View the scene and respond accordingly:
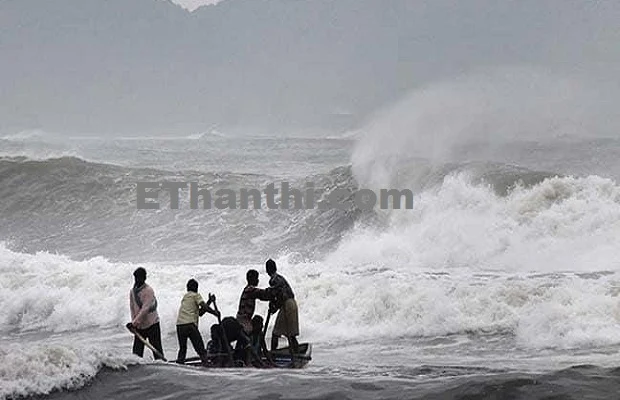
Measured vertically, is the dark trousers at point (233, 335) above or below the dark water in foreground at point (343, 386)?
above

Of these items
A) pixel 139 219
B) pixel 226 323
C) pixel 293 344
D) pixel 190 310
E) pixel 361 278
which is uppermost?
pixel 139 219

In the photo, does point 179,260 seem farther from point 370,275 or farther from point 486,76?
point 486,76

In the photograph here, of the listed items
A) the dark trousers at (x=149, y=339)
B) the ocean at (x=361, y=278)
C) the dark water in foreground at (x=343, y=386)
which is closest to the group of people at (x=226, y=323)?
the dark trousers at (x=149, y=339)

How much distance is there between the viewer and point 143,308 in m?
10.9

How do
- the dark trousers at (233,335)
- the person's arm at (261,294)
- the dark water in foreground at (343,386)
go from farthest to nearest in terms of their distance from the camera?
the person's arm at (261,294) < the dark trousers at (233,335) < the dark water in foreground at (343,386)

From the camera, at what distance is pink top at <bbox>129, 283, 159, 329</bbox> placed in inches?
428

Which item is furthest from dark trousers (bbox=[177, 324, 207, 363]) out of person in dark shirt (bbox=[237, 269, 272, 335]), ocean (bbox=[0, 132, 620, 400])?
ocean (bbox=[0, 132, 620, 400])

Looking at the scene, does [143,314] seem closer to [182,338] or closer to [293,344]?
[182,338]

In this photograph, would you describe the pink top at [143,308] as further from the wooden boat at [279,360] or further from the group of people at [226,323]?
the wooden boat at [279,360]

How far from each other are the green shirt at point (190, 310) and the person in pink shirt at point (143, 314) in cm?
34

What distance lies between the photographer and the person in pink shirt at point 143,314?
35.7ft

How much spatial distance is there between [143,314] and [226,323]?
43.0 inches

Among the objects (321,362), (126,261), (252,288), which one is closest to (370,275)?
(321,362)

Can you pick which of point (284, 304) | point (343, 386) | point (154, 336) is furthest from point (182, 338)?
point (343, 386)
